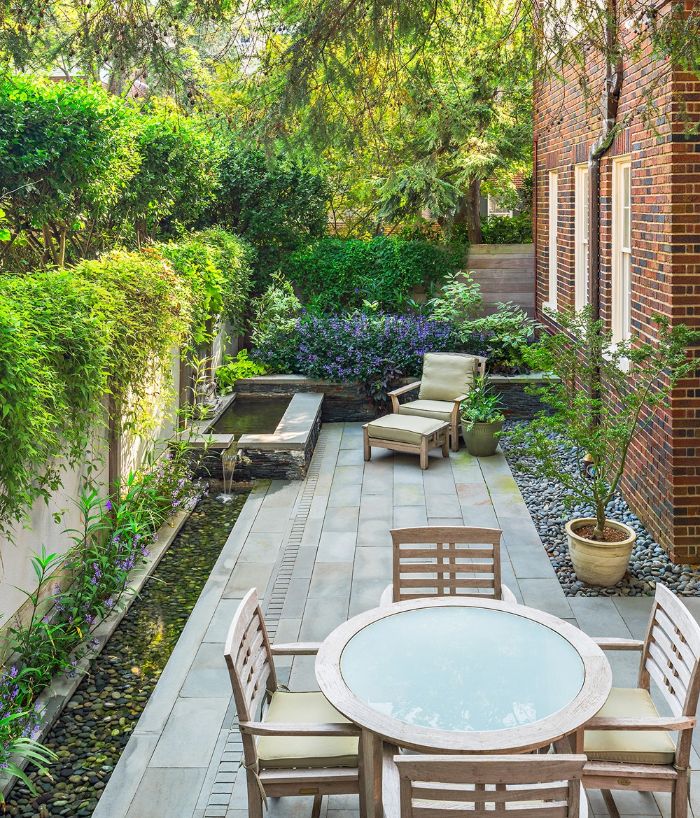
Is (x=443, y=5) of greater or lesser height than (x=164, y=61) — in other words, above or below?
above

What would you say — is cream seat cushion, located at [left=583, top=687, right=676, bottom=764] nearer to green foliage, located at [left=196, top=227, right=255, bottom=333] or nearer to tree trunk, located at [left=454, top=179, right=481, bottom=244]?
green foliage, located at [left=196, top=227, right=255, bottom=333]

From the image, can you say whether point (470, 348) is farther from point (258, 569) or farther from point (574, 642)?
point (574, 642)

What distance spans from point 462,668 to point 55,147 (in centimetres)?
561

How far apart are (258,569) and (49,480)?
2248 millimetres

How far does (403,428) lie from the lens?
9.99 m

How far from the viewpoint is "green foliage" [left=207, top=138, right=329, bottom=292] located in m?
14.4

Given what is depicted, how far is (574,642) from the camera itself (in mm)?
3979

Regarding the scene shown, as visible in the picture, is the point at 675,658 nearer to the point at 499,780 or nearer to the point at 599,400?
the point at 499,780

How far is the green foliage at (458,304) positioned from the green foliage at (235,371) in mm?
2566

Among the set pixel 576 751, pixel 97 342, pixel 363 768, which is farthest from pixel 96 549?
pixel 576 751

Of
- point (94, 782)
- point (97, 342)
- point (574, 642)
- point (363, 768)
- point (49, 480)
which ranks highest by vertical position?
point (97, 342)

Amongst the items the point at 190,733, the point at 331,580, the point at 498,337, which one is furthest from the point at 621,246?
the point at 190,733

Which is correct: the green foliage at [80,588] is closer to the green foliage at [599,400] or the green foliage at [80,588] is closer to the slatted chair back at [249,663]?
the slatted chair back at [249,663]

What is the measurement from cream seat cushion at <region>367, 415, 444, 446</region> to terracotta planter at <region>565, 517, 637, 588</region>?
11.1 feet
